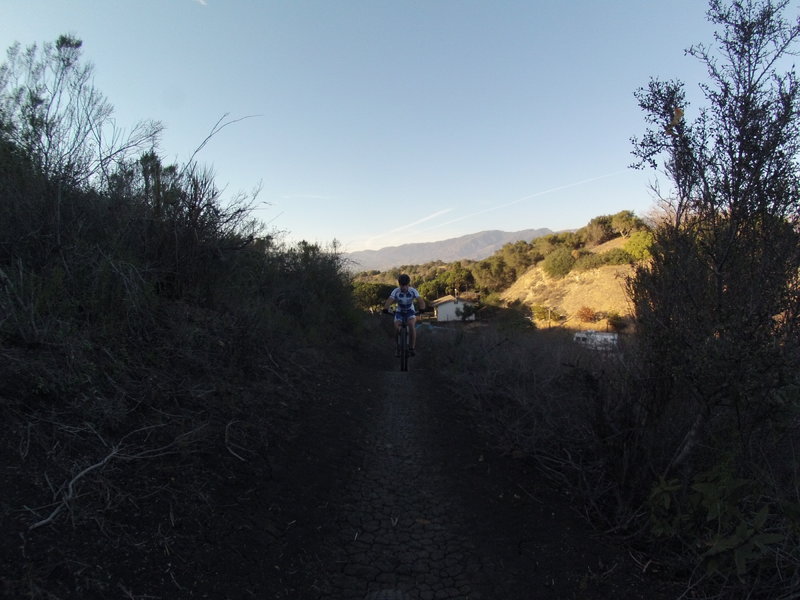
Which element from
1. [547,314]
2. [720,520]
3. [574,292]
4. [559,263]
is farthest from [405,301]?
[559,263]

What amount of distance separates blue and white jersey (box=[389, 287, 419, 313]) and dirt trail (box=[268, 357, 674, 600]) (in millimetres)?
4817

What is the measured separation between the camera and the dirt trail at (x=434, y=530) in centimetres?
291

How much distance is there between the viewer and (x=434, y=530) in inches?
140

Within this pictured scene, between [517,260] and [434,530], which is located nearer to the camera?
[434,530]

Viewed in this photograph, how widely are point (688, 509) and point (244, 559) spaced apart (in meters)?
2.95

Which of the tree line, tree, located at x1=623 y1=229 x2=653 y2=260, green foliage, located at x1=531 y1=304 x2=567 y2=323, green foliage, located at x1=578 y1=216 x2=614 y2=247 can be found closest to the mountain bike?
tree, located at x1=623 y1=229 x2=653 y2=260

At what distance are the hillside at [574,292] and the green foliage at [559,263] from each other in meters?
0.74

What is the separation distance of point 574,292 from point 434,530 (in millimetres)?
46689

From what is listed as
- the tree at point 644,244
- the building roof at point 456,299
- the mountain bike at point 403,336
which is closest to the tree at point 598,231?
the building roof at point 456,299

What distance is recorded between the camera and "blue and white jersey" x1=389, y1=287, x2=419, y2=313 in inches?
397

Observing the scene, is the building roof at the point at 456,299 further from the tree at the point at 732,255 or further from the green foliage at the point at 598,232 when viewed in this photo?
the tree at the point at 732,255

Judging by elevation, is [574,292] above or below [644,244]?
above

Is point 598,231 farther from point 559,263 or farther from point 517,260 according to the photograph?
point 559,263

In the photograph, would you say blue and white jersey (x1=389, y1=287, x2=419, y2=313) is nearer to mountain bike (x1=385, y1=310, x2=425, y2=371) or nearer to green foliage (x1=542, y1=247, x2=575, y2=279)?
mountain bike (x1=385, y1=310, x2=425, y2=371)
